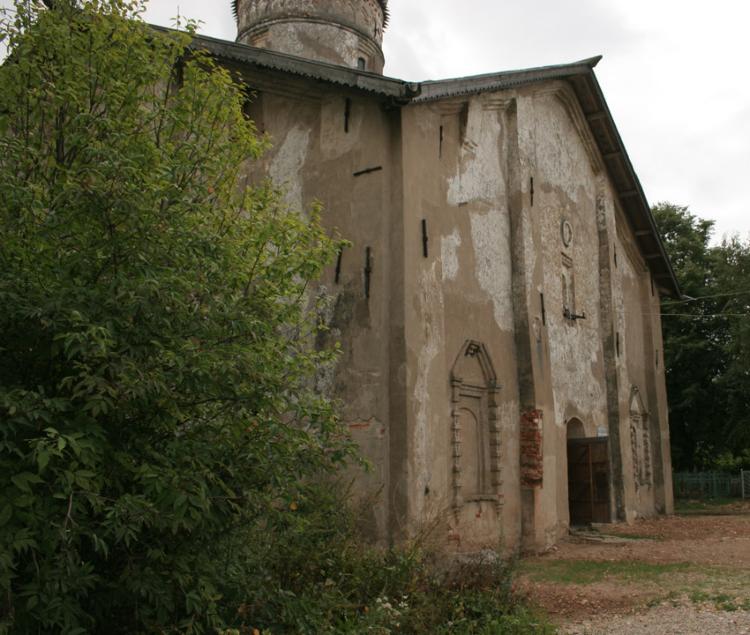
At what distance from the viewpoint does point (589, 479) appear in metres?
15.9

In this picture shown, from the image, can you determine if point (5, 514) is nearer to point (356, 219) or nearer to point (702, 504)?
point (356, 219)

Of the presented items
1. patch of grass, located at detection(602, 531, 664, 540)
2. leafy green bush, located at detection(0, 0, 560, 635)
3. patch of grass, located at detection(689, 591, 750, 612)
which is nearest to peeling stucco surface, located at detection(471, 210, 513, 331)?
patch of grass, located at detection(602, 531, 664, 540)

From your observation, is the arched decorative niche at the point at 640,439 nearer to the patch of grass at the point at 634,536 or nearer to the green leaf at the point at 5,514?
the patch of grass at the point at 634,536

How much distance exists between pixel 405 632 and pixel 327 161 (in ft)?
24.8

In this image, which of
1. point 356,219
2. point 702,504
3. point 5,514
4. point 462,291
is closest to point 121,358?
point 5,514

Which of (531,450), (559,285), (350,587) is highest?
(559,285)

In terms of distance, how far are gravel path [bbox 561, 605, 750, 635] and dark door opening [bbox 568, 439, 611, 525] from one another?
7.83m

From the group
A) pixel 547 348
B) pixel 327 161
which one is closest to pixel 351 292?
pixel 327 161

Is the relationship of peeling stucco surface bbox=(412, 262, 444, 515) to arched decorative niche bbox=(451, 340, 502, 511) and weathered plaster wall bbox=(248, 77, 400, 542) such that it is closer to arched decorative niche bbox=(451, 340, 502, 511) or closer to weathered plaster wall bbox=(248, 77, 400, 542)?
weathered plaster wall bbox=(248, 77, 400, 542)

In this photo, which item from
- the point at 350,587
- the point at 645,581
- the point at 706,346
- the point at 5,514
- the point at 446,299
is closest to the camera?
the point at 5,514

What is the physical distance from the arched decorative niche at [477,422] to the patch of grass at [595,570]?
1341 mm

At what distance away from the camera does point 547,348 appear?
14.3 meters

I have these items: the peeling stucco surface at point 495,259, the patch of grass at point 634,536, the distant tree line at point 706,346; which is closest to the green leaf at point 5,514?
the peeling stucco surface at point 495,259

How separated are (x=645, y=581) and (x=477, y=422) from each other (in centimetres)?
358
